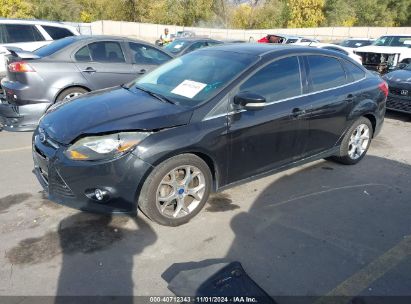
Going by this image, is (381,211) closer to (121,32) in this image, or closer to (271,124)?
(271,124)

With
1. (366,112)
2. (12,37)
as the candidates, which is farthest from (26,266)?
(12,37)

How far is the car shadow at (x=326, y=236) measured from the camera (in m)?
2.91

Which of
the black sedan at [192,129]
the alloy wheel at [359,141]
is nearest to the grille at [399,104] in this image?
the alloy wheel at [359,141]

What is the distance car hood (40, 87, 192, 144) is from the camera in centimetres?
330

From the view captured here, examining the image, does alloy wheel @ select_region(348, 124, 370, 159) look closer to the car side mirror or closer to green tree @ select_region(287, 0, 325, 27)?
the car side mirror

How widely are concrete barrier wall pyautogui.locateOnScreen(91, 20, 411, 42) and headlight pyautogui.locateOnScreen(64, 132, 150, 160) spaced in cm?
3826

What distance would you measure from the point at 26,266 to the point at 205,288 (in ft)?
4.65

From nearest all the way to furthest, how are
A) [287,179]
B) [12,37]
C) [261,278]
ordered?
[261,278] < [287,179] < [12,37]

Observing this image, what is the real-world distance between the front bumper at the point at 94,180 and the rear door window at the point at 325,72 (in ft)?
7.67

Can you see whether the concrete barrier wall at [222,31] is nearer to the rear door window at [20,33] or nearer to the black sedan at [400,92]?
the black sedan at [400,92]

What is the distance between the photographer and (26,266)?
2945mm

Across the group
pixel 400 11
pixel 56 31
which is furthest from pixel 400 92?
pixel 400 11

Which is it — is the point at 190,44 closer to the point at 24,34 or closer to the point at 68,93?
the point at 24,34

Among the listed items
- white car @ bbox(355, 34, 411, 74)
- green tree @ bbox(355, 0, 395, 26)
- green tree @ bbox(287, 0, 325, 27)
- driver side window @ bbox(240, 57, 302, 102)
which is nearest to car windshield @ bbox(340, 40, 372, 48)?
white car @ bbox(355, 34, 411, 74)
